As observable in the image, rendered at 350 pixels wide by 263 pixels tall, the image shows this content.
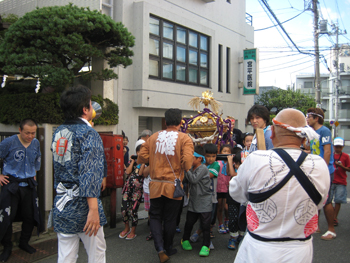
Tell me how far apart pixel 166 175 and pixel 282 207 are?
7.67 feet

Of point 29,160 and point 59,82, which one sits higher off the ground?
point 59,82

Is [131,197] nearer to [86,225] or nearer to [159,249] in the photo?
[159,249]

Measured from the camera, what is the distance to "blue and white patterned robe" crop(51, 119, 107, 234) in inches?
103

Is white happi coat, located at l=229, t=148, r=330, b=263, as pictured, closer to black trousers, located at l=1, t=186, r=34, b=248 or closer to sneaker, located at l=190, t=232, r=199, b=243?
sneaker, located at l=190, t=232, r=199, b=243

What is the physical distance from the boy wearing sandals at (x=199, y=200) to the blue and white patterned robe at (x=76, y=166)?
234 cm

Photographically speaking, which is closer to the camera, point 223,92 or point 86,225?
point 86,225

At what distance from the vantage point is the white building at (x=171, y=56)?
9039mm

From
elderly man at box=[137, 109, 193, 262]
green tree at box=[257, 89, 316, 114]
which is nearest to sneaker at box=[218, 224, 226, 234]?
elderly man at box=[137, 109, 193, 262]

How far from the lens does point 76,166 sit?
8.69 feet

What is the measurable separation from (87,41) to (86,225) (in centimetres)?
461

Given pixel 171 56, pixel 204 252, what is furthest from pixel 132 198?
pixel 171 56

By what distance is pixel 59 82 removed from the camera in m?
5.46

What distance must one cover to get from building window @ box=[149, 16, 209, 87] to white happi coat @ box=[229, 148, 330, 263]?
8.15 m

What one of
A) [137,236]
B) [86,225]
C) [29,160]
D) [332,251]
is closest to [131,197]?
[137,236]
